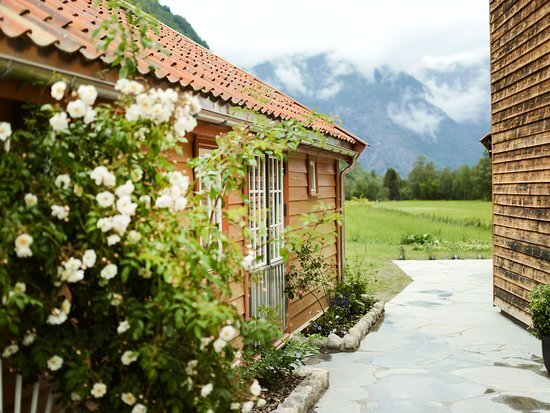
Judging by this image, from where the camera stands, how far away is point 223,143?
3.59m

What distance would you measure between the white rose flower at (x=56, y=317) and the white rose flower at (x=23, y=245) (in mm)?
332

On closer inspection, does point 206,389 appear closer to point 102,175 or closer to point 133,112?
point 102,175

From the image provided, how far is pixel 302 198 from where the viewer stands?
28.5 ft

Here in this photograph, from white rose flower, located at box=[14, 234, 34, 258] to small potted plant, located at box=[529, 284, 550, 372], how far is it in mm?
5381

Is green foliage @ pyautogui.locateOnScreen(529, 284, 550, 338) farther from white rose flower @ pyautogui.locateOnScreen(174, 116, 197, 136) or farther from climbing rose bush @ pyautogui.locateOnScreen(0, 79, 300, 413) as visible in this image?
white rose flower @ pyautogui.locateOnScreen(174, 116, 197, 136)

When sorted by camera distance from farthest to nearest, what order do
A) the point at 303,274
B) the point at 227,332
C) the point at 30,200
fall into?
the point at 303,274
the point at 227,332
the point at 30,200

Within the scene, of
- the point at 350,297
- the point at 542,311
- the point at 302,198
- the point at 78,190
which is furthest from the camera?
the point at 350,297

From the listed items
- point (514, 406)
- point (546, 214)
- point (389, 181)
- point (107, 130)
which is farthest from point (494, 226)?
point (389, 181)

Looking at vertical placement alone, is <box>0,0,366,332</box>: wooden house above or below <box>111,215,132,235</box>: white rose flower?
above

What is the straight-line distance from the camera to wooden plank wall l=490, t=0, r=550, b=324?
7.79 metres

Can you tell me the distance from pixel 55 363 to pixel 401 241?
73.7ft

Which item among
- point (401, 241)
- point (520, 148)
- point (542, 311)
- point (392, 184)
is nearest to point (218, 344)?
point (542, 311)

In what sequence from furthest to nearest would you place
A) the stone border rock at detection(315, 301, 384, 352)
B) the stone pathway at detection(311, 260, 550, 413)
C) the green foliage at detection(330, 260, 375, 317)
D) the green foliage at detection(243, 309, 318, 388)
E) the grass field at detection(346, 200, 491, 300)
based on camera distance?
the grass field at detection(346, 200, 491, 300) → the green foliage at detection(330, 260, 375, 317) → the stone border rock at detection(315, 301, 384, 352) → the stone pathway at detection(311, 260, 550, 413) → the green foliage at detection(243, 309, 318, 388)

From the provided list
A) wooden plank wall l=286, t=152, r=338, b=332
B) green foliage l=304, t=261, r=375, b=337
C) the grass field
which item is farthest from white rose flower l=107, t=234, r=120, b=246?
the grass field
